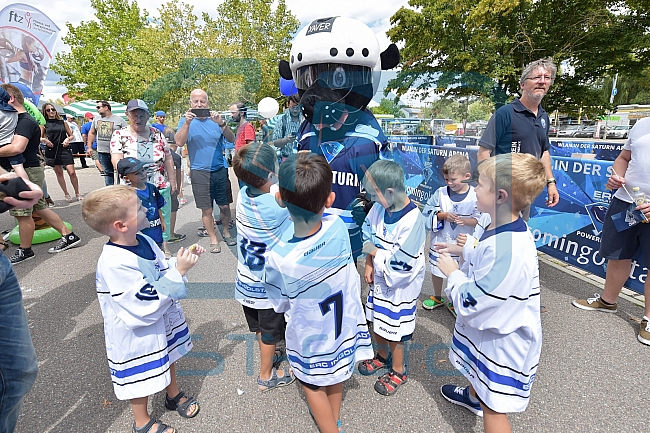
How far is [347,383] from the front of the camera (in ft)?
7.21

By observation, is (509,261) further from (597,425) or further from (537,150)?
(537,150)

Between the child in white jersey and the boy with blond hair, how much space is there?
3.83 ft

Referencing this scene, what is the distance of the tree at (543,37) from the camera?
10.9 metres

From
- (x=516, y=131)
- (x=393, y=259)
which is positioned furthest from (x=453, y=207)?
(x=393, y=259)

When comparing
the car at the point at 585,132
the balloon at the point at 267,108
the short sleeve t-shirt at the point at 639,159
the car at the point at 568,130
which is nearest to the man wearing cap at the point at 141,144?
the balloon at the point at 267,108

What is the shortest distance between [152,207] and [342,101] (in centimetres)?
215

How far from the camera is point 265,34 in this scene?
16.6 feet

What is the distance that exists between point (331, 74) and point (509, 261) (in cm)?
154

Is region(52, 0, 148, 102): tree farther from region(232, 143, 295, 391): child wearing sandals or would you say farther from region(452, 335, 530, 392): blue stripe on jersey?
region(452, 335, 530, 392): blue stripe on jersey

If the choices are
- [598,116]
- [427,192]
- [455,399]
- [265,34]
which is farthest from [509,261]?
[598,116]

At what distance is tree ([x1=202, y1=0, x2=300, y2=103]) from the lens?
470cm

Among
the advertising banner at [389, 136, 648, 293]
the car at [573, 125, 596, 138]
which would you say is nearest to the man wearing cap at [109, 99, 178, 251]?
the advertising banner at [389, 136, 648, 293]

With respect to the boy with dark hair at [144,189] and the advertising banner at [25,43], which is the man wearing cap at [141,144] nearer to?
the boy with dark hair at [144,189]

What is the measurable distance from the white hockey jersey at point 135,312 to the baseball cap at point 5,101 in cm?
288
